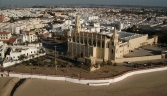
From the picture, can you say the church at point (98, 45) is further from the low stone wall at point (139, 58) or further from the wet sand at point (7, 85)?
the wet sand at point (7, 85)

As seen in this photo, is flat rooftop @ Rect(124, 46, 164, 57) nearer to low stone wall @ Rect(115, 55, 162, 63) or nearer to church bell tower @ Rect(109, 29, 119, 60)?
low stone wall @ Rect(115, 55, 162, 63)

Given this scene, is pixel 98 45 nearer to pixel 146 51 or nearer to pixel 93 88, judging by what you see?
pixel 146 51

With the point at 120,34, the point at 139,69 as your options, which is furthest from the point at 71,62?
the point at 120,34

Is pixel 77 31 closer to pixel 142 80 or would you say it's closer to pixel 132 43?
pixel 132 43

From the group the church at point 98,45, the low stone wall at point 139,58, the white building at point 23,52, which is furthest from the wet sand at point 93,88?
the white building at point 23,52

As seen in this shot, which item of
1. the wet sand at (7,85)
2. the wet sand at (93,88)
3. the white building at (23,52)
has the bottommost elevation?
the wet sand at (93,88)

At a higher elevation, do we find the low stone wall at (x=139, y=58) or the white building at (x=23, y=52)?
the white building at (x=23, y=52)

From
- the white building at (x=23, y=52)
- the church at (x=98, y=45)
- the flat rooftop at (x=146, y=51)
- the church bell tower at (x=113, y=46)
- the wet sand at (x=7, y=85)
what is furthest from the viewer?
the flat rooftop at (x=146, y=51)

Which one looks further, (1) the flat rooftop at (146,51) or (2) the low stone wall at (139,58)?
(1) the flat rooftop at (146,51)

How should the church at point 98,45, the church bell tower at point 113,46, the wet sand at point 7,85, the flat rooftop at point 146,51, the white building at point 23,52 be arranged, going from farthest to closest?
the flat rooftop at point 146,51, the white building at point 23,52, the church at point 98,45, the church bell tower at point 113,46, the wet sand at point 7,85
